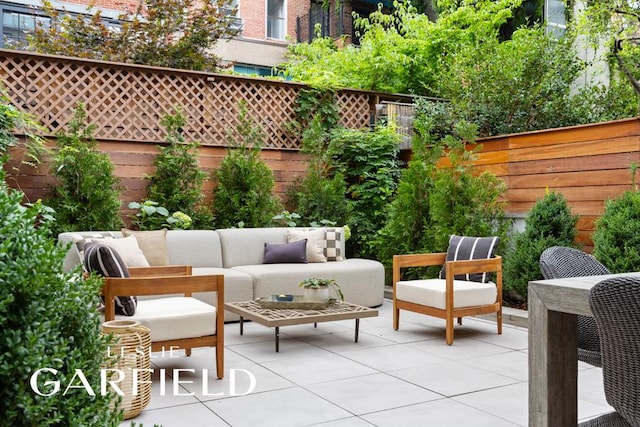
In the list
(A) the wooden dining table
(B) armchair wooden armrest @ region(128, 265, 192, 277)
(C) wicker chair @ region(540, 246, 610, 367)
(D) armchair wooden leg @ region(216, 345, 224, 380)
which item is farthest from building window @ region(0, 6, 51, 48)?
(A) the wooden dining table

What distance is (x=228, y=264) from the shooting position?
5895 mm

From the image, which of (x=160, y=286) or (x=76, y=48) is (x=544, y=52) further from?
(x=76, y=48)

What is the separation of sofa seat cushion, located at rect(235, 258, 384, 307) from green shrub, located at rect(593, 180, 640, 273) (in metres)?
2.20

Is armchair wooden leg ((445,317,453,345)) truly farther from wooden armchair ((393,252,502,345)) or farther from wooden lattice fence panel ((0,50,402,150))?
wooden lattice fence panel ((0,50,402,150))

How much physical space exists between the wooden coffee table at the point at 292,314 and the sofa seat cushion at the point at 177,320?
56 centimetres

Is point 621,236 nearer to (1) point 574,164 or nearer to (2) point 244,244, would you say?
(1) point 574,164

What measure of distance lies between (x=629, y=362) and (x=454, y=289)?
3104 millimetres

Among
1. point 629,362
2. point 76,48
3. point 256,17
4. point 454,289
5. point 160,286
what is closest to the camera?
point 629,362

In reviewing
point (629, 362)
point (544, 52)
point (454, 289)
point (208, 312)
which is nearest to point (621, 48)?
point (544, 52)

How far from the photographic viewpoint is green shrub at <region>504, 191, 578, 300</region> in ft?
16.8

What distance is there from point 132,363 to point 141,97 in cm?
438

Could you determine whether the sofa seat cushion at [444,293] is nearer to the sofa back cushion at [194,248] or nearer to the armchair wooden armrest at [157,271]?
the armchair wooden armrest at [157,271]

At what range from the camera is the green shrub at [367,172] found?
23.7ft

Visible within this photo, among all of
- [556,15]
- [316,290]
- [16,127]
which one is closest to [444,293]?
[316,290]
